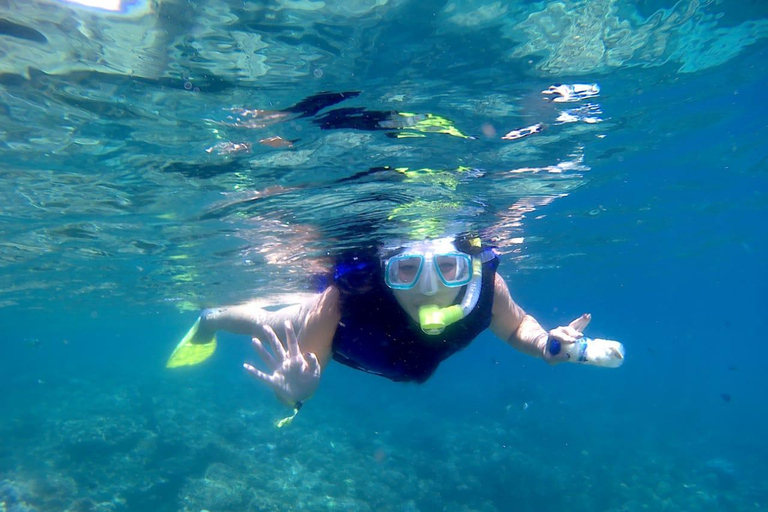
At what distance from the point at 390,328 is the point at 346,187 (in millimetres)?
4696

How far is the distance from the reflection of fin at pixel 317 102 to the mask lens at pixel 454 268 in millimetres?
2929

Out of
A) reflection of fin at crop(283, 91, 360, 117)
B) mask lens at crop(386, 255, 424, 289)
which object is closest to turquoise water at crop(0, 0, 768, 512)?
reflection of fin at crop(283, 91, 360, 117)

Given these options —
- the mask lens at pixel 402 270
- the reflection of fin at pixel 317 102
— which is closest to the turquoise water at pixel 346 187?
the reflection of fin at pixel 317 102

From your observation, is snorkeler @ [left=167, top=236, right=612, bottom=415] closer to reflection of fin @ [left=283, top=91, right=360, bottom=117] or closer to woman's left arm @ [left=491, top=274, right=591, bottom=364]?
woman's left arm @ [left=491, top=274, right=591, bottom=364]

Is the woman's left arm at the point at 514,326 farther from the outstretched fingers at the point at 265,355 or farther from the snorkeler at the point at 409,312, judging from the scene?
the outstretched fingers at the point at 265,355

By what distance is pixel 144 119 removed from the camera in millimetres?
7457

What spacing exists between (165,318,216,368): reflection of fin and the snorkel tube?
8258 mm

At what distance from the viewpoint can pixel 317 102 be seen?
23.4ft

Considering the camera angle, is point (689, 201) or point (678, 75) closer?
point (678, 75)

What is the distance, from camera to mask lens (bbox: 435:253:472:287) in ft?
21.1

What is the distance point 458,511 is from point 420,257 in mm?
13853

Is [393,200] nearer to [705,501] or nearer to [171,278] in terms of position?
[171,278]

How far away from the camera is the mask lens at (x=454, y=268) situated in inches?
253

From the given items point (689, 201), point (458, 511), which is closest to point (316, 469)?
point (458, 511)
